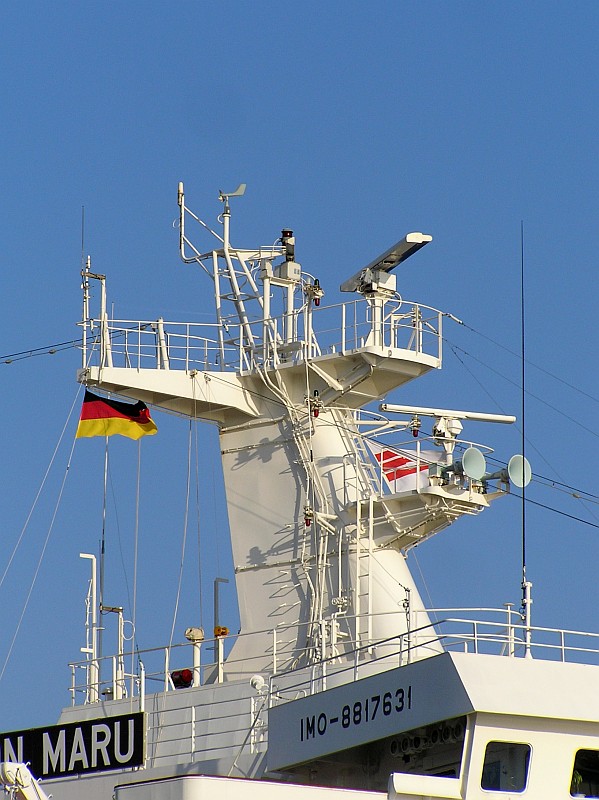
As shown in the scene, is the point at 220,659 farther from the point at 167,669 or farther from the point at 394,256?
the point at 394,256

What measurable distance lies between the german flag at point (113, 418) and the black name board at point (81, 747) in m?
6.63

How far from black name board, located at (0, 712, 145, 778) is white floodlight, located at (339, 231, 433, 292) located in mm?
9071

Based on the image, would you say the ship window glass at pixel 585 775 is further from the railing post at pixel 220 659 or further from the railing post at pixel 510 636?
the railing post at pixel 220 659

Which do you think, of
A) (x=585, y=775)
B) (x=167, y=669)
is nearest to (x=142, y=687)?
(x=167, y=669)

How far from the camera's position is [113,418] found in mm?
31000

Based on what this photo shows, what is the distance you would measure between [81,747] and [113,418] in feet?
24.3

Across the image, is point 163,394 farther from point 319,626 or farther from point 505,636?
point 505,636

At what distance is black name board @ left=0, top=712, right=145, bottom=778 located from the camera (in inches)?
984

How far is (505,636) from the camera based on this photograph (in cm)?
2288

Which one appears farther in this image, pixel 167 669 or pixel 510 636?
pixel 167 669

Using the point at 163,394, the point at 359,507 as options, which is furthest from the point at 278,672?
the point at 163,394

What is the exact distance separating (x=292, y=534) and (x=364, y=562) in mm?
1565

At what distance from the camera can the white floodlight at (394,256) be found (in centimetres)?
2947

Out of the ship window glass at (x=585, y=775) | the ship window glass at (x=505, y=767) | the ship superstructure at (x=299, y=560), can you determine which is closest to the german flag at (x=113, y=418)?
the ship superstructure at (x=299, y=560)
